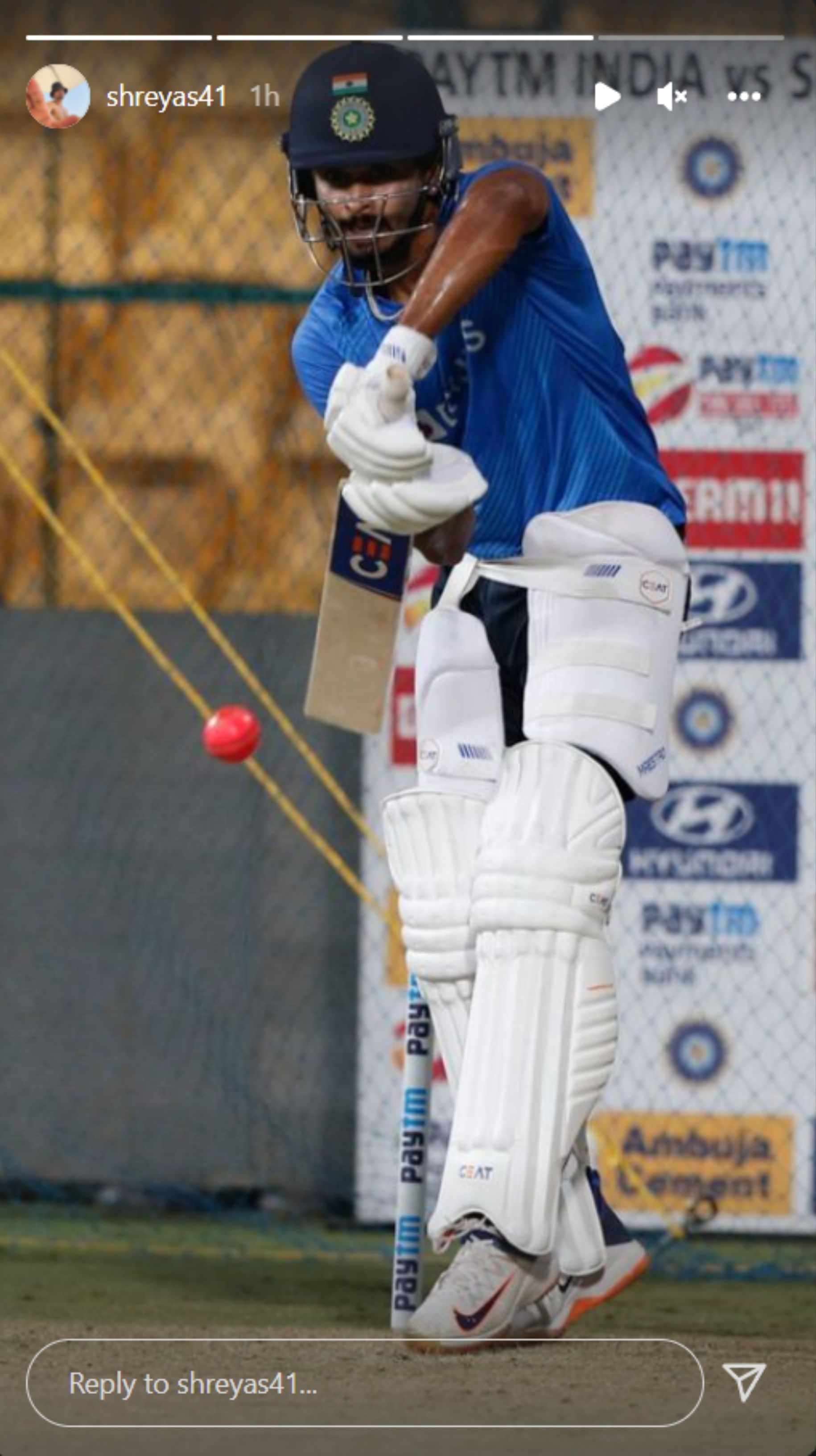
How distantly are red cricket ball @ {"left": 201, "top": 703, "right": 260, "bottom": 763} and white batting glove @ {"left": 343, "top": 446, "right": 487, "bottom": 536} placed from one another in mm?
801

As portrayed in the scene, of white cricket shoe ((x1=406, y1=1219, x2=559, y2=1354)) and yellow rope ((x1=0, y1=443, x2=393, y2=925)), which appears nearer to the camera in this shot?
white cricket shoe ((x1=406, y1=1219, x2=559, y2=1354))

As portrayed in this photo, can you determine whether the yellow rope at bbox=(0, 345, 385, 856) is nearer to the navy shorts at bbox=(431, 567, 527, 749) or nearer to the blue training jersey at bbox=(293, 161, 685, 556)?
the navy shorts at bbox=(431, 567, 527, 749)

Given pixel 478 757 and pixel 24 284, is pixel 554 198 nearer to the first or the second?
pixel 478 757

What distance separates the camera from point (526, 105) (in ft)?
15.9

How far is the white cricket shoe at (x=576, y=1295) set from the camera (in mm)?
3121

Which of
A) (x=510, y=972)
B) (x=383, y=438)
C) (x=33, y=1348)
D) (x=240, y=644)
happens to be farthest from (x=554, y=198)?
(x=240, y=644)

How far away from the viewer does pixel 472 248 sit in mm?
2906

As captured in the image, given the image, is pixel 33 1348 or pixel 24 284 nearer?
pixel 33 1348

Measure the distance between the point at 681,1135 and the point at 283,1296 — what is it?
3.18 feet

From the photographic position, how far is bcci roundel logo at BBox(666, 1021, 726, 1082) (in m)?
5.03

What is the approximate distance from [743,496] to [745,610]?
23 centimetres

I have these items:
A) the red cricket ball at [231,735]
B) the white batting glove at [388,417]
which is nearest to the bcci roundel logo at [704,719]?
the red cricket ball at [231,735]

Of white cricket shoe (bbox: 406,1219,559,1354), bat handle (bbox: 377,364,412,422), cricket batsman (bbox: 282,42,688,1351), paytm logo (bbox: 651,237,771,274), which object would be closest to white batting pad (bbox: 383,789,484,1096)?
cricket batsman (bbox: 282,42,688,1351)

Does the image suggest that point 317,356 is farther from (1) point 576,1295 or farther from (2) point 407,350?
(1) point 576,1295
